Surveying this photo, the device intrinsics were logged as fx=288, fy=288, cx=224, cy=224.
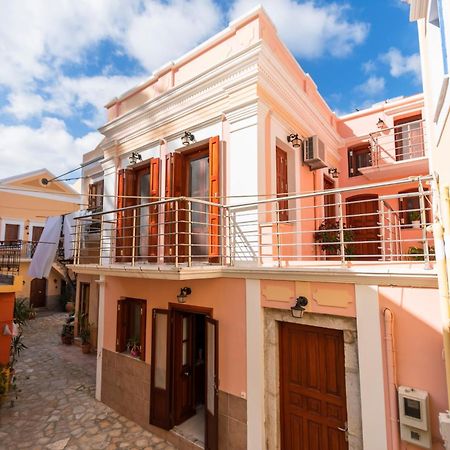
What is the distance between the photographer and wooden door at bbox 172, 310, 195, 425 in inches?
253

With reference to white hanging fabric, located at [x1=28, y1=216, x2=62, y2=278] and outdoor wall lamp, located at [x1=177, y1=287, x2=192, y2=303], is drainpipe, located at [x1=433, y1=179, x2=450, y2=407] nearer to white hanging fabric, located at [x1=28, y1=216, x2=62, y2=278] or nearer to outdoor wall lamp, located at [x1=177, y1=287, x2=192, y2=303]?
outdoor wall lamp, located at [x1=177, y1=287, x2=192, y2=303]

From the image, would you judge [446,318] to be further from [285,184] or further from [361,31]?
[361,31]

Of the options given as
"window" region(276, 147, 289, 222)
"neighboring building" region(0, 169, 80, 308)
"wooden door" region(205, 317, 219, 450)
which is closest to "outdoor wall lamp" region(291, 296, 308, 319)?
"wooden door" region(205, 317, 219, 450)

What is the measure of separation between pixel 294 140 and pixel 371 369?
5163 millimetres

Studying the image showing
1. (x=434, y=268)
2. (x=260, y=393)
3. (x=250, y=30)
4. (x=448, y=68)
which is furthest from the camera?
(x=250, y=30)

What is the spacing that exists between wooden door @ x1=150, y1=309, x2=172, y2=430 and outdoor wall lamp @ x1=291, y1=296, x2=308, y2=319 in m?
3.14

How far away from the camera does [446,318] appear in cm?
301

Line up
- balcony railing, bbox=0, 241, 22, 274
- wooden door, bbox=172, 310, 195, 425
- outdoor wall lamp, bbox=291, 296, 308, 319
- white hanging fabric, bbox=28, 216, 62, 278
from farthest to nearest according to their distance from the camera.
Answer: balcony railing, bbox=0, 241, 22, 274, white hanging fabric, bbox=28, 216, 62, 278, wooden door, bbox=172, 310, 195, 425, outdoor wall lamp, bbox=291, 296, 308, 319

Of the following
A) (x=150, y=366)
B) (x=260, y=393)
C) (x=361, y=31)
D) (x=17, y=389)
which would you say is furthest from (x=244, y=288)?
(x=17, y=389)

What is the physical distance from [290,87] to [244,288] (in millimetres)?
4866

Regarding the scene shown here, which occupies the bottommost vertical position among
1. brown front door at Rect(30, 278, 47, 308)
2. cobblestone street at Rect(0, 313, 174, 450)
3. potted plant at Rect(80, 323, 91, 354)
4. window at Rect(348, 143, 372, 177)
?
cobblestone street at Rect(0, 313, 174, 450)

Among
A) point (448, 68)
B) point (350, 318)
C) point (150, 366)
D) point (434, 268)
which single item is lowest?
point (150, 366)

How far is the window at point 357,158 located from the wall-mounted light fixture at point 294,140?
168 inches

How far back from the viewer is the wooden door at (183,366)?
21.1 feet
